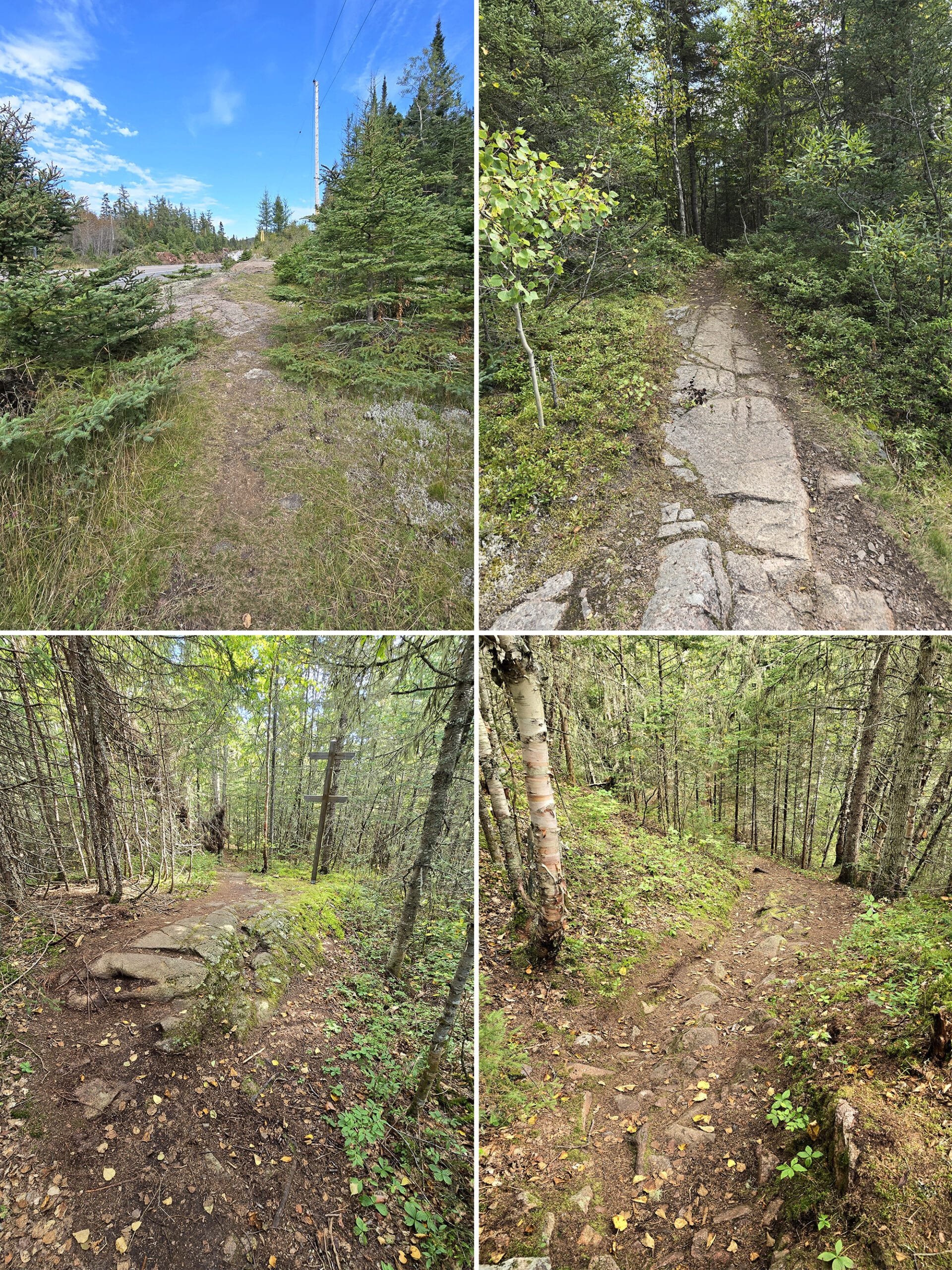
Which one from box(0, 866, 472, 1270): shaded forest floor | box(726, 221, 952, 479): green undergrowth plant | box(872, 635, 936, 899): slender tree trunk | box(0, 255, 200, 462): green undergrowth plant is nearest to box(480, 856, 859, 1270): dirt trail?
box(0, 866, 472, 1270): shaded forest floor

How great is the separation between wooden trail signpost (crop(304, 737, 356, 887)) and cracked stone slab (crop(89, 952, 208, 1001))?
2370 mm

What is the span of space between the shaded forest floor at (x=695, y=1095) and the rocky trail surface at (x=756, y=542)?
2329 millimetres

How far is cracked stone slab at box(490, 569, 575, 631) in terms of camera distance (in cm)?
413

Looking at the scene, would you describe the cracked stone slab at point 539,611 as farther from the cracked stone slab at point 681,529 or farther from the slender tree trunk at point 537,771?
the cracked stone slab at point 681,529

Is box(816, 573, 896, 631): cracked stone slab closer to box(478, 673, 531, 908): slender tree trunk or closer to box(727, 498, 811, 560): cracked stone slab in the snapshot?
box(727, 498, 811, 560): cracked stone slab

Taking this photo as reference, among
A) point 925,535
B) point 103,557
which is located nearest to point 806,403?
point 925,535

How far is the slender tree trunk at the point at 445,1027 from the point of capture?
3613 mm

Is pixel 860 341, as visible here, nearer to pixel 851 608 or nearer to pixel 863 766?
pixel 851 608

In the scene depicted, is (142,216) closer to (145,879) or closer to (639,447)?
(639,447)

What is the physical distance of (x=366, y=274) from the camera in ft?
19.8

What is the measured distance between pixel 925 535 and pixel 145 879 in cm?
741

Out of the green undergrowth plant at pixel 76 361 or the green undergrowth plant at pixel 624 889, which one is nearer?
the green undergrowth plant at pixel 76 361

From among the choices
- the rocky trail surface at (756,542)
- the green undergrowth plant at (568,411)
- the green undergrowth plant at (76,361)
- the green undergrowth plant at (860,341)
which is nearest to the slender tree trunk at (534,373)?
the green undergrowth plant at (568,411)

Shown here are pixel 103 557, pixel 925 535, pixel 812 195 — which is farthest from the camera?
pixel 812 195
